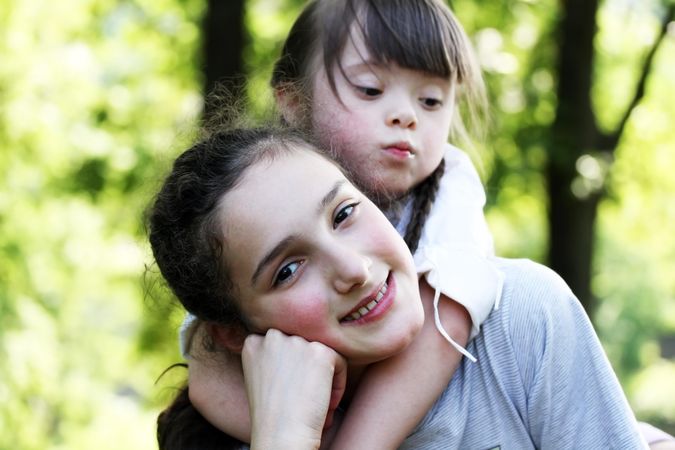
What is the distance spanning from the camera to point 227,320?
6.88 ft

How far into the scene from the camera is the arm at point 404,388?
76.9 inches

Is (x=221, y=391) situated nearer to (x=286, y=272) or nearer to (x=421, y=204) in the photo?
(x=286, y=272)

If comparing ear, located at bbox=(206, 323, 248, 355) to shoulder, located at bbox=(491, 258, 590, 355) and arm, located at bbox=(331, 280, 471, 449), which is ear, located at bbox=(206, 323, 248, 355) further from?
shoulder, located at bbox=(491, 258, 590, 355)

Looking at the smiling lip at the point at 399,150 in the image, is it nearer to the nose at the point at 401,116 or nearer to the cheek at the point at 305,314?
the nose at the point at 401,116

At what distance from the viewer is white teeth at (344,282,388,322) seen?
1.90m

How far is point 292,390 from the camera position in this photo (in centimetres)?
196

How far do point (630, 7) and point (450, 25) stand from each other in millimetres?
7902

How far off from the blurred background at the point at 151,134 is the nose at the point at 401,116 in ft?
14.9

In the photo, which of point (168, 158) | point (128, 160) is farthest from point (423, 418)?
point (128, 160)

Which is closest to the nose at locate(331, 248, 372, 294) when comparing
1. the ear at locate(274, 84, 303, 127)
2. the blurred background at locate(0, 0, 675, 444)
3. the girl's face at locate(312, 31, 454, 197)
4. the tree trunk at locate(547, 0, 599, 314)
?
the girl's face at locate(312, 31, 454, 197)

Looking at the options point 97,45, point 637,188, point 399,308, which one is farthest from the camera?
point 637,188

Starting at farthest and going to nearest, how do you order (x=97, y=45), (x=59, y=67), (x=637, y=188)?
(x=637, y=188), (x=97, y=45), (x=59, y=67)

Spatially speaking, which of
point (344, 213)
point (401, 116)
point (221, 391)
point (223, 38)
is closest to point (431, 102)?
point (401, 116)

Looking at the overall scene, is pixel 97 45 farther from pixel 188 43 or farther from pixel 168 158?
pixel 168 158
